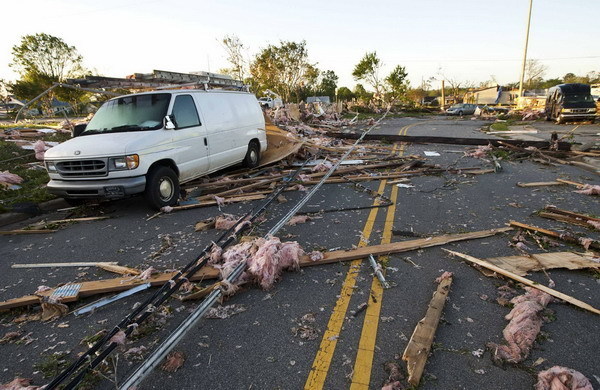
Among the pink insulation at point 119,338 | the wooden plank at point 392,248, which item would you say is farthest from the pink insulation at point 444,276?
the pink insulation at point 119,338

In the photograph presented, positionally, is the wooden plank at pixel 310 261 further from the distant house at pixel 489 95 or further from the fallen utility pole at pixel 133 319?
the distant house at pixel 489 95

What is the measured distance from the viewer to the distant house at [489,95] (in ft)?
218

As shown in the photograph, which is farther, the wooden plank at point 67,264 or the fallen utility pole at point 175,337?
the wooden plank at point 67,264

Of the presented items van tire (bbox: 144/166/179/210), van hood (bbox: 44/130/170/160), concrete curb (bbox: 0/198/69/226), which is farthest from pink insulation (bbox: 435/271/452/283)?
concrete curb (bbox: 0/198/69/226)

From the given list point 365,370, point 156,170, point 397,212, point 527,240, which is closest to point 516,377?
point 365,370

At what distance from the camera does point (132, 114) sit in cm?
651

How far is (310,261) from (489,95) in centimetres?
8159

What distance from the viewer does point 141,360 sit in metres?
2.57

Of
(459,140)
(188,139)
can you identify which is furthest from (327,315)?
(459,140)

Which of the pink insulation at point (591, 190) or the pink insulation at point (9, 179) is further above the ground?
the pink insulation at point (9, 179)

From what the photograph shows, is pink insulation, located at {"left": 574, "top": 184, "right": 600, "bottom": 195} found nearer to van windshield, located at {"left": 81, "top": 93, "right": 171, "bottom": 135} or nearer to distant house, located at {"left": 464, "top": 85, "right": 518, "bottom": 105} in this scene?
van windshield, located at {"left": 81, "top": 93, "right": 171, "bottom": 135}

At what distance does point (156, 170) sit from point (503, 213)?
20.4 feet

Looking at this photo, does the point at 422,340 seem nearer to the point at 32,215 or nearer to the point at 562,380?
the point at 562,380

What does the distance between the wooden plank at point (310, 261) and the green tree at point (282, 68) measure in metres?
43.9
